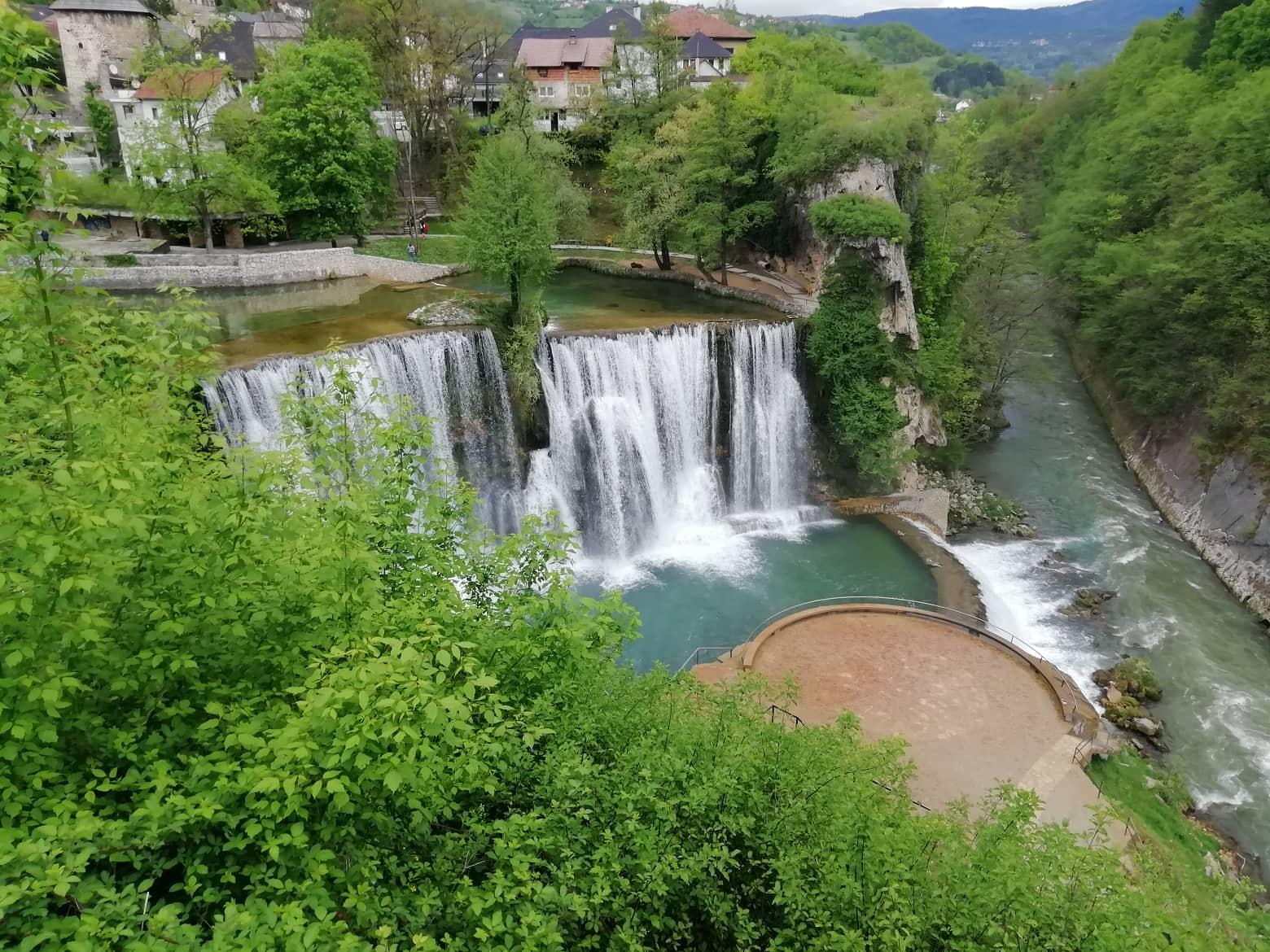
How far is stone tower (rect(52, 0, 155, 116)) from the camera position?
4303 centimetres

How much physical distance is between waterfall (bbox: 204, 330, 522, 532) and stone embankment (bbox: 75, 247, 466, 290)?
1077cm

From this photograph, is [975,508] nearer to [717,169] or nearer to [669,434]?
[669,434]

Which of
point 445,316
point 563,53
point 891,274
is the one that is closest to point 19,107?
Answer: point 445,316

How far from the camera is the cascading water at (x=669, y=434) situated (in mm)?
23750

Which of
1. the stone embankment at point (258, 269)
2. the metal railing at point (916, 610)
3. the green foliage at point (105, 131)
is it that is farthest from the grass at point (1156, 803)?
the green foliage at point (105, 131)

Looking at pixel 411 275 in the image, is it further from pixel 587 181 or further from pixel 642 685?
pixel 642 685

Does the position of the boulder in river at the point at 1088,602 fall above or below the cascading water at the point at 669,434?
below

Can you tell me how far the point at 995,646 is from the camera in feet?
60.1

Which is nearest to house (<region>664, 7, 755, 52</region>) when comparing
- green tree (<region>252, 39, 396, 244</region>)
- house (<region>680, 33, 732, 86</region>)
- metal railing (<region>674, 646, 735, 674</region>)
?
house (<region>680, 33, 732, 86</region>)

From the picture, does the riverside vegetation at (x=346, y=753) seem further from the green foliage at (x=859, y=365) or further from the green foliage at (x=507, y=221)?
the green foliage at (x=859, y=365)

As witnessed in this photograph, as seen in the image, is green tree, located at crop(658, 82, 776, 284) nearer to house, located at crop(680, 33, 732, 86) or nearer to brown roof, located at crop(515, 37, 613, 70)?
house, located at crop(680, 33, 732, 86)

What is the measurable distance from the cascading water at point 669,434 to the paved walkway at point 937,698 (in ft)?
23.1

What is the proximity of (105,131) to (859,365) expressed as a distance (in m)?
37.1

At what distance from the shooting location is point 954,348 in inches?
1177
